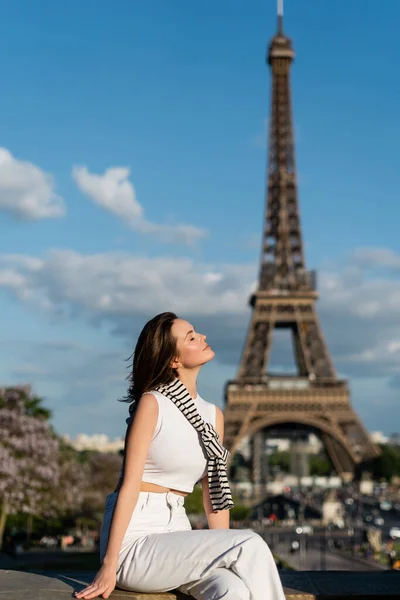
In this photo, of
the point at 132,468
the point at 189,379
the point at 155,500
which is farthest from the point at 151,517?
the point at 189,379

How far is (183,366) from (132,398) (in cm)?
43

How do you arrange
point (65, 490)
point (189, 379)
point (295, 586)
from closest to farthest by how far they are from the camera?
1. point (295, 586)
2. point (189, 379)
3. point (65, 490)

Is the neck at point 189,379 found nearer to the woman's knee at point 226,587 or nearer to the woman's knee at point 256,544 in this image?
the woman's knee at point 256,544

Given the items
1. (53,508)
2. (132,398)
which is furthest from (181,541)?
(53,508)

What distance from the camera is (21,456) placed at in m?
30.4

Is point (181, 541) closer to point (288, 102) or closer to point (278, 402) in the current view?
point (278, 402)

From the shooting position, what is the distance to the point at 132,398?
572 centimetres

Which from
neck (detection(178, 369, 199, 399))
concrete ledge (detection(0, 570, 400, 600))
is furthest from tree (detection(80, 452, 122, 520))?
neck (detection(178, 369, 199, 399))

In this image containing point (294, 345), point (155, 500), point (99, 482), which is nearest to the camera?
point (155, 500)

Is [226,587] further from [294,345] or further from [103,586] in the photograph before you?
[294,345]

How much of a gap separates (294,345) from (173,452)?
8165 cm

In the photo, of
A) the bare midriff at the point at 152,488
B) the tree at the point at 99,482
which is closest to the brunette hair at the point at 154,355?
the bare midriff at the point at 152,488

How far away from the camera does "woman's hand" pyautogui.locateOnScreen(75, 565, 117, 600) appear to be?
4.68 metres

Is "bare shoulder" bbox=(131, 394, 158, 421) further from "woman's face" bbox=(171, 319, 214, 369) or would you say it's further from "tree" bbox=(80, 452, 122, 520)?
"tree" bbox=(80, 452, 122, 520)
